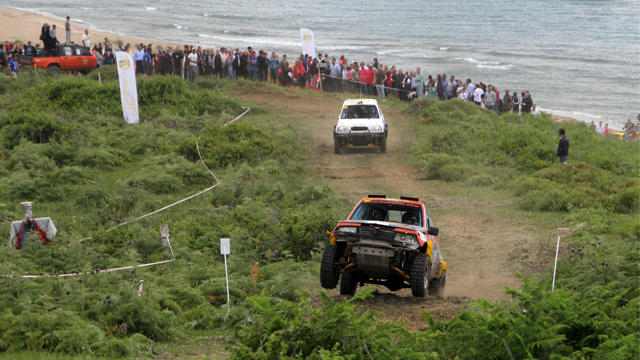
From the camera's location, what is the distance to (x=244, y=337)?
17.0 ft

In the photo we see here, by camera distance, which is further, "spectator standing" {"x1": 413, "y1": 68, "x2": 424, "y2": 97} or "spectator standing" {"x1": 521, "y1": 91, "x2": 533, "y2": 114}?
"spectator standing" {"x1": 413, "y1": 68, "x2": 424, "y2": 97}

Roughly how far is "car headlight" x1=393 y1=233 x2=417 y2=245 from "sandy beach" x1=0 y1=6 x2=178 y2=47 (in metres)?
43.4

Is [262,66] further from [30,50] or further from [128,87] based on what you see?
[30,50]

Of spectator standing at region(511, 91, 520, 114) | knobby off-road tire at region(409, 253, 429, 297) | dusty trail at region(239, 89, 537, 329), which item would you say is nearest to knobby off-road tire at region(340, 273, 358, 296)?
dusty trail at region(239, 89, 537, 329)

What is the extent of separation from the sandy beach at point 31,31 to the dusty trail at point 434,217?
100 feet

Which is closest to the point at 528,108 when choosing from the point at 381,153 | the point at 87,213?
the point at 381,153

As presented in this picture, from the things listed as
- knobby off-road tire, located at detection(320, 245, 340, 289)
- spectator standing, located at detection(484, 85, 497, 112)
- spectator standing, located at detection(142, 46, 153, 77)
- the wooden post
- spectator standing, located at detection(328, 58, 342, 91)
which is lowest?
the wooden post

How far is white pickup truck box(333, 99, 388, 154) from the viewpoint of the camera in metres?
21.5

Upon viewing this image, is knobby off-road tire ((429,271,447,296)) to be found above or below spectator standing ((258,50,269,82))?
below

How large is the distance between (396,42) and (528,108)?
50370mm

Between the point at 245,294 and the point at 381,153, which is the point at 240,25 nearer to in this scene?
the point at 381,153

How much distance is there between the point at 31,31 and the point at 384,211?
183 ft

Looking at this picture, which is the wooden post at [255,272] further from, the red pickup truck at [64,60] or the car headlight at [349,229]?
the red pickup truck at [64,60]

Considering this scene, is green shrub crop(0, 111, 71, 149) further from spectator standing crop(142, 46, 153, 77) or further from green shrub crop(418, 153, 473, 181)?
green shrub crop(418, 153, 473, 181)
